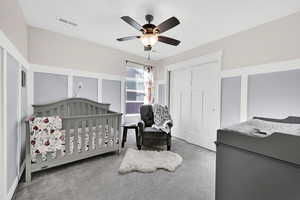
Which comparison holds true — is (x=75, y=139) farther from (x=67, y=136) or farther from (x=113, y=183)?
(x=113, y=183)

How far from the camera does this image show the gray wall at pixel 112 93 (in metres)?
3.57

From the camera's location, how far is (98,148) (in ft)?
8.23

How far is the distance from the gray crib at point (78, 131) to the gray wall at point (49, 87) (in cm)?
16

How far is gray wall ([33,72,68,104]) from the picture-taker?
8.79ft

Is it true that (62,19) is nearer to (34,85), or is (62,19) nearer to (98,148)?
(34,85)

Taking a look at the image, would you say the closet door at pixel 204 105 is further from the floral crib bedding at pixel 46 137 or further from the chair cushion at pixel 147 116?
the floral crib bedding at pixel 46 137

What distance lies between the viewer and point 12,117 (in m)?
1.67

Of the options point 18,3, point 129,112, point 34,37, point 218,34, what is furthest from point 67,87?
point 218,34

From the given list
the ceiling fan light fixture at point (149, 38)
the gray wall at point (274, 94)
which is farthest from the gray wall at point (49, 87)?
the gray wall at point (274, 94)

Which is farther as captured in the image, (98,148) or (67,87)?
(67,87)

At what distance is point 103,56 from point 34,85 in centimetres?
160

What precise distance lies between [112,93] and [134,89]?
2.78 feet

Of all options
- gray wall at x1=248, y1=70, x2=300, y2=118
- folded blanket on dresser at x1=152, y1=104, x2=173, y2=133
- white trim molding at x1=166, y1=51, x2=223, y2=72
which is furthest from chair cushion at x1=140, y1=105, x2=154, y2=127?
gray wall at x1=248, y1=70, x2=300, y2=118

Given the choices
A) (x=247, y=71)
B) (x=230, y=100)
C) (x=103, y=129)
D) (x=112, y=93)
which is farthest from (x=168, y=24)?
(x=112, y=93)
